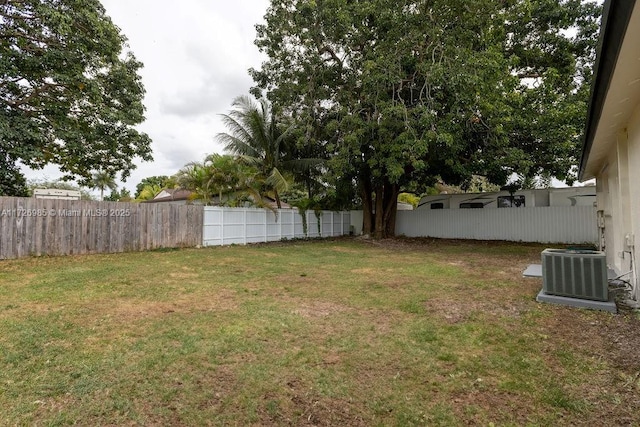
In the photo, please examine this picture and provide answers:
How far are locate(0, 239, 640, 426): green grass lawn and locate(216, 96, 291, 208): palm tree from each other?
971 cm

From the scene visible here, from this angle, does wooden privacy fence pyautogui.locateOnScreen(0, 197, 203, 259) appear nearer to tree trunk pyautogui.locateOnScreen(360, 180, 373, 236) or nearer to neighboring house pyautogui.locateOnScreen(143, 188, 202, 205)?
tree trunk pyautogui.locateOnScreen(360, 180, 373, 236)

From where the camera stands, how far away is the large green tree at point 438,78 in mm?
9586

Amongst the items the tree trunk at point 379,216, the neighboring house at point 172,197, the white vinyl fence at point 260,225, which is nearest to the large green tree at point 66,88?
the white vinyl fence at point 260,225

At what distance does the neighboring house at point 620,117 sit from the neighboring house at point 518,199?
7.27 m

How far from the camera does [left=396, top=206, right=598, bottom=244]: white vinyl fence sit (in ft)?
42.5

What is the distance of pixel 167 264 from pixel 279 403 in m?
6.73

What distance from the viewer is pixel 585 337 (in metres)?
3.30

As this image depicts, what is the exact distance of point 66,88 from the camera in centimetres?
1067

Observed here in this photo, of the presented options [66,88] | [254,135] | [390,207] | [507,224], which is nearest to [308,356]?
[66,88]

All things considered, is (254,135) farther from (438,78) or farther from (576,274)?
(576,274)

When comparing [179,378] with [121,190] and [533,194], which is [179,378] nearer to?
[533,194]

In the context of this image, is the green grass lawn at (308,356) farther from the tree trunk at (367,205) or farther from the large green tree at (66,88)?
the tree trunk at (367,205)

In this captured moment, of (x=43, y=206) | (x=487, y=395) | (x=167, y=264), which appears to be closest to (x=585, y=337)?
(x=487, y=395)

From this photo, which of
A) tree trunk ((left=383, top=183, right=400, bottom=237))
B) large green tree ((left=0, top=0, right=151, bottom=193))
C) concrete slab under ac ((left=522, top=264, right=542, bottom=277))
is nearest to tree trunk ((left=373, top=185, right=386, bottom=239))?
tree trunk ((left=383, top=183, right=400, bottom=237))
